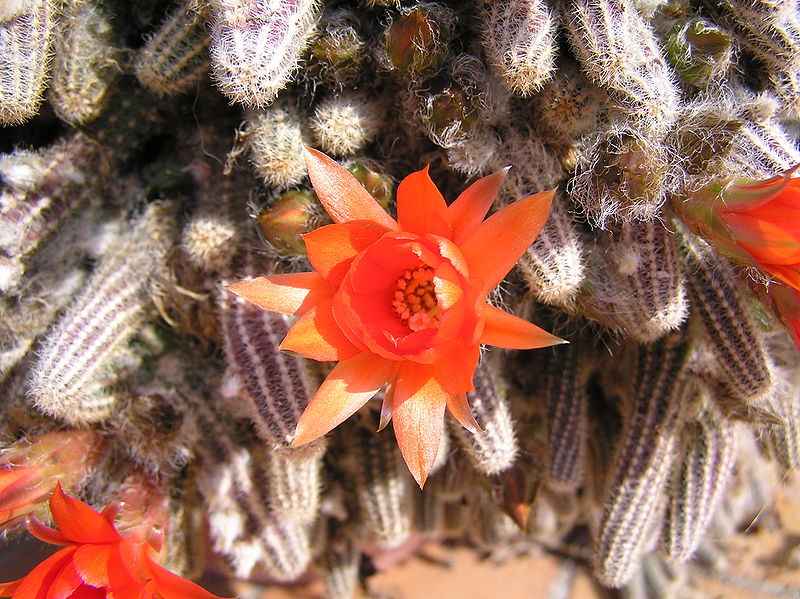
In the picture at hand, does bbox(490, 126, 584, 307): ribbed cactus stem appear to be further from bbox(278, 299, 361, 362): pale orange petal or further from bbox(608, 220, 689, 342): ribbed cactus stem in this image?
bbox(278, 299, 361, 362): pale orange petal

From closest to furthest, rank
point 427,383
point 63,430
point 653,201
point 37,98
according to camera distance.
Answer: point 427,383 → point 653,201 → point 37,98 → point 63,430

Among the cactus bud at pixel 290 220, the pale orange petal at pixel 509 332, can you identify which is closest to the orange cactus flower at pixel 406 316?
the pale orange petal at pixel 509 332

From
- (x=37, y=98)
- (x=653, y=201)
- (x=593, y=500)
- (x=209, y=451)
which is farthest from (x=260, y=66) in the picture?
(x=593, y=500)

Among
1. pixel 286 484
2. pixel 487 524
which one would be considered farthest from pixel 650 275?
pixel 487 524

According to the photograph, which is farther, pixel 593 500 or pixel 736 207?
pixel 593 500

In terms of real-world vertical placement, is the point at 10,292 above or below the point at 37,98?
below

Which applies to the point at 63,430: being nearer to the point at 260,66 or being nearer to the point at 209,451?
the point at 209,451
